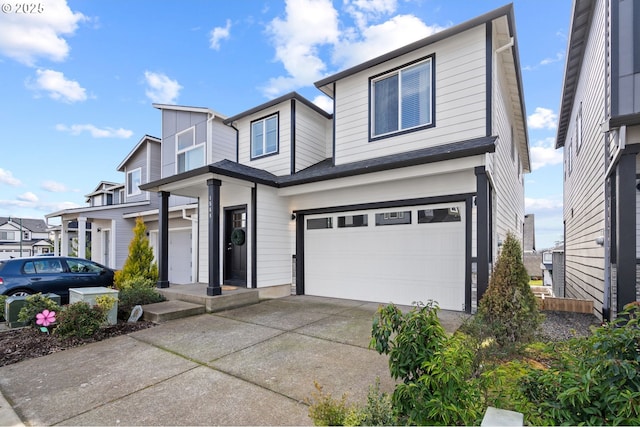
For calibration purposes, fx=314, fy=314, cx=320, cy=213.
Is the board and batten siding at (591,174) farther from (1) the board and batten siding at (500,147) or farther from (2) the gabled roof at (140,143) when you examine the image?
(2) the gabled roof at (140,143)

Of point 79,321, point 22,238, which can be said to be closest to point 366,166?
point 79,321

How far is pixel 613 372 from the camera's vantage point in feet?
5.25

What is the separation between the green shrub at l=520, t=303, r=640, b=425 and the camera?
5.10 feet

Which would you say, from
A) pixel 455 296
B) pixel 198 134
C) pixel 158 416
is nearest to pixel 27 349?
pixel 158 416

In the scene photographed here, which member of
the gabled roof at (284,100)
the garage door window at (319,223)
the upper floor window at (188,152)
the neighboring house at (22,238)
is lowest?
the neighboring house at (22,238)

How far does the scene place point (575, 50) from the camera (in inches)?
322

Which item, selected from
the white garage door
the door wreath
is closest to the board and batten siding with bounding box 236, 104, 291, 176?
the white garage door

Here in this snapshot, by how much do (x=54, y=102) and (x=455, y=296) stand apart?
1366cm

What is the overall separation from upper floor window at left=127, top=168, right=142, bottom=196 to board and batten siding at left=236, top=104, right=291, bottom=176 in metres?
7.81

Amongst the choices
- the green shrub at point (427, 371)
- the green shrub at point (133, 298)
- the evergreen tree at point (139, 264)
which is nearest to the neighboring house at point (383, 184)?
the green shrub at point (133, 298)

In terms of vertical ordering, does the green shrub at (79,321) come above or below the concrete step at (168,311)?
above

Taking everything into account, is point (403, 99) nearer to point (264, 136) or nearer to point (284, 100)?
point (284, 100)

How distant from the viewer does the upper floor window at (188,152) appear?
473 inches

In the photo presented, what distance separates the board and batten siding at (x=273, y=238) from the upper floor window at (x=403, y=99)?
10.1 feet
